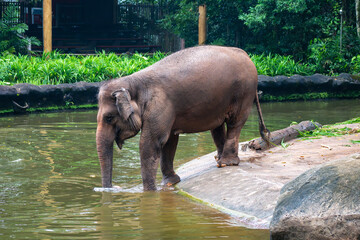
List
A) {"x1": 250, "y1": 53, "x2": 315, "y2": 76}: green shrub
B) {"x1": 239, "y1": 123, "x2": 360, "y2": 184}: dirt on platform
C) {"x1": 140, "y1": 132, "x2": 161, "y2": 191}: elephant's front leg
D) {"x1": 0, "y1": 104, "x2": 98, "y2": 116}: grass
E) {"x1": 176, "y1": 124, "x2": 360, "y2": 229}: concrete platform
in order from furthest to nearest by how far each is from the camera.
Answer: {"x1": 250, "y1": 53, "x2": 315, "y2": 76}: green shrub → {"x1": 0, "y1": 104, "x2": 98, "y2": 116}: grass → {"x1": 239, "y1": 123, "x2": 360, "y2": 184}: dirt on platform → {"x1": 140, "y1": 132, "x2": 161, "y2": 191}: elephant's front leg → {"x1": 176, "y1": 124, "x2": 360, "y2": 229}: concrete platform

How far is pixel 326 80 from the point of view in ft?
65.3

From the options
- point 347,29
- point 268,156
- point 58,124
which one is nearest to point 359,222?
point 268,156

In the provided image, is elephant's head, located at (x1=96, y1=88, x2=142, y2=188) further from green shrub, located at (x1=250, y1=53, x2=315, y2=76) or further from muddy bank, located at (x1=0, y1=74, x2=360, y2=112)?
green shrub, located at (x1=250, y1=53, x2=315, y2=76)

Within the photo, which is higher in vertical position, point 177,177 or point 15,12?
point 15,12

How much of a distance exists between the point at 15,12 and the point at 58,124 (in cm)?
1177

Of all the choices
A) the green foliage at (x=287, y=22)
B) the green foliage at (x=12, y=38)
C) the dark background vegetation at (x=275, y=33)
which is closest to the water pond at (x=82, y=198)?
the dark background vegetation at (x=275, y=33)

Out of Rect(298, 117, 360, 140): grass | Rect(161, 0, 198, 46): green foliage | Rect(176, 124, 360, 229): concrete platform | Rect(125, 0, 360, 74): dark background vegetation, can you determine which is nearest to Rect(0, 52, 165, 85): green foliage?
Rect(125, 0, 360, 74): dark background vegetation

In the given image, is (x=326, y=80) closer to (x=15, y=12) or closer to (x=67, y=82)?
(x=67, y=82)

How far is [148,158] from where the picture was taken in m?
6.82

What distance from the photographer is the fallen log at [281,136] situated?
862 centimetres

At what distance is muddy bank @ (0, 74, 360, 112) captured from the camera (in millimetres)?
15273

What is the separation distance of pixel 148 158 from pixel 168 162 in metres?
0.59

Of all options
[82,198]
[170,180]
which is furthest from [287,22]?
[82,198]

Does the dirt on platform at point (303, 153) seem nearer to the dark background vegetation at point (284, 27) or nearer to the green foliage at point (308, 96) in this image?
the green foliage at point (308, 96)
